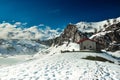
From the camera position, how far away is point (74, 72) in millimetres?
21672

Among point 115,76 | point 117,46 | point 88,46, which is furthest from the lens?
point 117,46

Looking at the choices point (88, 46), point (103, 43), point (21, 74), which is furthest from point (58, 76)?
point (103, 43)

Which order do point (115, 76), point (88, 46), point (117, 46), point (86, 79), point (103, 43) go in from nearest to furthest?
point (86, 79) < point (115, 76) < point (88, 46) < point (117, 46) < point (103, 43)

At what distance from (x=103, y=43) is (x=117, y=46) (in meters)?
43.7

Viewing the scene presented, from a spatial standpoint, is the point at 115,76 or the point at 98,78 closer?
the point at 98,78

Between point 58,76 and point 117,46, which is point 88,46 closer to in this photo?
point 117,46

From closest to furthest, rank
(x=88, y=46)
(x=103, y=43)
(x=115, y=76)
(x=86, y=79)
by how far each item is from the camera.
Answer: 1. (x=86, y=79)
2. (x=115, y=76)
3. (x=88, y=46)
4. (x=103, y=43)

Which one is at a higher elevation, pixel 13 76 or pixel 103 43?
pixel 103 43

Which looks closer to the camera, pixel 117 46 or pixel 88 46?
pixel 88 46

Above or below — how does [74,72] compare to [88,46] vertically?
below

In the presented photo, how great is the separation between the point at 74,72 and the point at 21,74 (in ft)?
17.7

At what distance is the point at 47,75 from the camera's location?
19.8 metres

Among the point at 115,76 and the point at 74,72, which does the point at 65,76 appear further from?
the point at 115,76

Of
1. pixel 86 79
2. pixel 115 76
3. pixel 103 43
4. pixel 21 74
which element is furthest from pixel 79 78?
pixel 103 43
